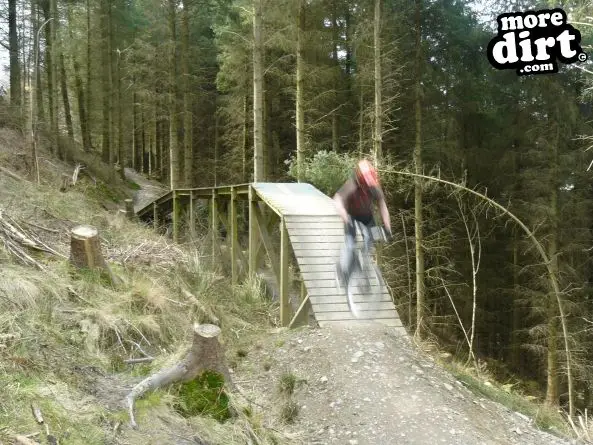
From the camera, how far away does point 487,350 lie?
2161 centimetres

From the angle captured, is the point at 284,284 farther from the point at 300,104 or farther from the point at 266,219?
the point at 300,104

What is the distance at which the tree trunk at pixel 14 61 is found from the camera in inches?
665

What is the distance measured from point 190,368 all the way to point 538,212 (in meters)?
12.5

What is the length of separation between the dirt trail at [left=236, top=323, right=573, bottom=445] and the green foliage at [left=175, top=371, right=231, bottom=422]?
1278 mm

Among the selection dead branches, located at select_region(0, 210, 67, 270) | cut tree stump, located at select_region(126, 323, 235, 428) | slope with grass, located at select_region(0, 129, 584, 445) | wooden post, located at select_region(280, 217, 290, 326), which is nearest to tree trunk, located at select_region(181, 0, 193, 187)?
slope with grass, located at select_region(0, 129, 584, 445)

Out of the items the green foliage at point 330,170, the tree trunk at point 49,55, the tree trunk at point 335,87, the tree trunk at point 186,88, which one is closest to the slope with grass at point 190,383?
the green foliage at point 330,170

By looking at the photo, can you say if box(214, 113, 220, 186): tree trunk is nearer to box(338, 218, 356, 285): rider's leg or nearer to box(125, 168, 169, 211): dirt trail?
box(125, 168, 169, 211): dirt trail

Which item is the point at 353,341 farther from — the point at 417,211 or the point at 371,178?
the point at 417,211

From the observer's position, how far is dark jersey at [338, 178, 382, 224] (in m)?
6.17

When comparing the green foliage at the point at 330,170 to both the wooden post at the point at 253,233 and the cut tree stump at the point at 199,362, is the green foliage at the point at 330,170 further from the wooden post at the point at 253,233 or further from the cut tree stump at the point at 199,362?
the cut tree stump at the point at 199,362

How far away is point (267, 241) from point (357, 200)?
11.2 ft

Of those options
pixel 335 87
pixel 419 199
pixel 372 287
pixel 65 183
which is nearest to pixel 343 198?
pixel 372 287

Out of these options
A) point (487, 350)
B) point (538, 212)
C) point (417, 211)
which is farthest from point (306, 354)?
point (487, 350)

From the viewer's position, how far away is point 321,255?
25.4 ft
